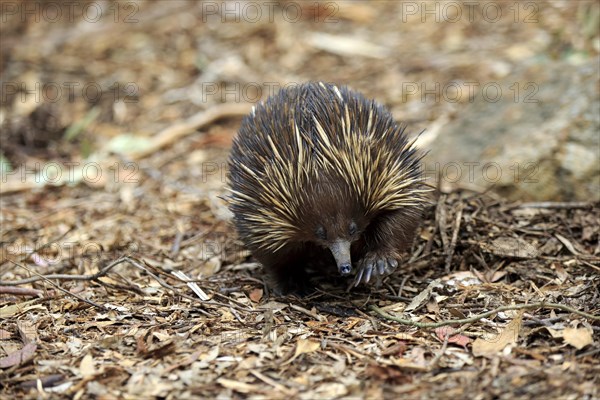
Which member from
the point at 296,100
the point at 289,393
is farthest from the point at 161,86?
the point at 289,393

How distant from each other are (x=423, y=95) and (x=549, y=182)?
2.88 metres

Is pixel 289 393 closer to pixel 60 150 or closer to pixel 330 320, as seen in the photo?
pixel 330 320

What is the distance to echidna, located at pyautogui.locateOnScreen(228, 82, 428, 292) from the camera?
13.8 ft

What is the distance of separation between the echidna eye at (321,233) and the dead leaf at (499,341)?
40.0 inches

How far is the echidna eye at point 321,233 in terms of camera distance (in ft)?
14.0

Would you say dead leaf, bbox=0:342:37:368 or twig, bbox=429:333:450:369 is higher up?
twig, bbox=429:333:450:369

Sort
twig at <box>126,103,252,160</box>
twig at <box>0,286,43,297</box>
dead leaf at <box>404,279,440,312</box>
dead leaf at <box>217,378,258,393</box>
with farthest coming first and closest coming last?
twig at <box>126,103,252,160</box> → twig at <box>0,286,43,297</box> → dead leaf at <box>404,279,440,312</box> → dead leaf at <box>217,378,258,393</box>

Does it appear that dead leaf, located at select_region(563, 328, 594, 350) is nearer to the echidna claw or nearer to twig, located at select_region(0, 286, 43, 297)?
the echidna claw

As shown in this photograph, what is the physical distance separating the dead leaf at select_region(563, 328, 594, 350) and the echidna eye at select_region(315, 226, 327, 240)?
1.38 meters

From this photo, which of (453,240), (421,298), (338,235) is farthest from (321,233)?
(453,240)

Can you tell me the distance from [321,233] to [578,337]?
Answer: 1471 mm

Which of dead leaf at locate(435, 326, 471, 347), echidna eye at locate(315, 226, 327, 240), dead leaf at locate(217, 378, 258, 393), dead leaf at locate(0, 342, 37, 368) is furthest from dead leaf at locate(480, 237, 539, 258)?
dead leaf at locate(0, 342, 37, 368)

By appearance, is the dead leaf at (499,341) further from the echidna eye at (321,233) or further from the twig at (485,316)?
the echidna eye at (321,233)

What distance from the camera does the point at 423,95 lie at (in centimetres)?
838
